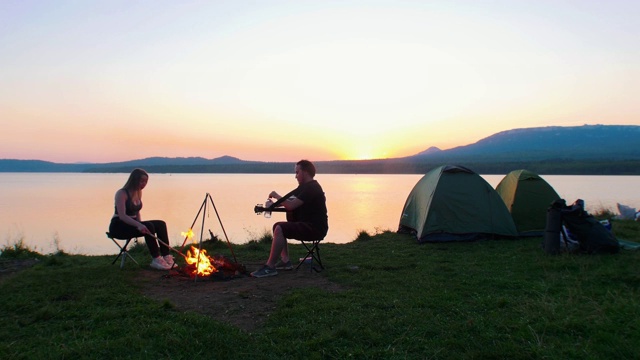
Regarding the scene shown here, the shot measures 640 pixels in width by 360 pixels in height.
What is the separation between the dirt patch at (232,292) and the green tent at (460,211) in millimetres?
3538

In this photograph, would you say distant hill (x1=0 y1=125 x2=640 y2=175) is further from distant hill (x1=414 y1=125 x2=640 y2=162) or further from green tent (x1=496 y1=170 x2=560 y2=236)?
green tent (x1=496 y1=170 x2=560 y2=236)

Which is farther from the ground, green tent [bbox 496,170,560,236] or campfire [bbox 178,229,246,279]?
green tent [bbox 496,170,560,236]

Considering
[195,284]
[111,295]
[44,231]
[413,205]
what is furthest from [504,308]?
[44,231]

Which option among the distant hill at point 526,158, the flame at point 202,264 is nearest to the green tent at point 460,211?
the flame at point 202,264

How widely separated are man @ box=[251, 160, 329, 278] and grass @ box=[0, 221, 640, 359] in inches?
26.7

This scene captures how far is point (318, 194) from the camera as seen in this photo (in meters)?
6.70

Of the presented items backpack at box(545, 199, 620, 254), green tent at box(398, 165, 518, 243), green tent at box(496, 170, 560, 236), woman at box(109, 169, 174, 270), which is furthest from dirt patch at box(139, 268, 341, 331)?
green tent at box(496, 170, 560, 236)

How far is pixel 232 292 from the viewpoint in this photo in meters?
5.48

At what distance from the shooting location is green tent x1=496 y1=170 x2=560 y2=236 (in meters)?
9.82

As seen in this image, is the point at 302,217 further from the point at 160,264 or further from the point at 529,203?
the point at 529,203

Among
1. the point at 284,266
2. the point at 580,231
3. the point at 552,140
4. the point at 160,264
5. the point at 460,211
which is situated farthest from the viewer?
the point at 552,140

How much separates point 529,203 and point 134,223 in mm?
8034

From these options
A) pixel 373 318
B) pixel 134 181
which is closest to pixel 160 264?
pixel 134 181

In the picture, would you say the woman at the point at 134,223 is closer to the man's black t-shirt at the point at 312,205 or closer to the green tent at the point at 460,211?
the man's black t-shirt at the point at 312,205
